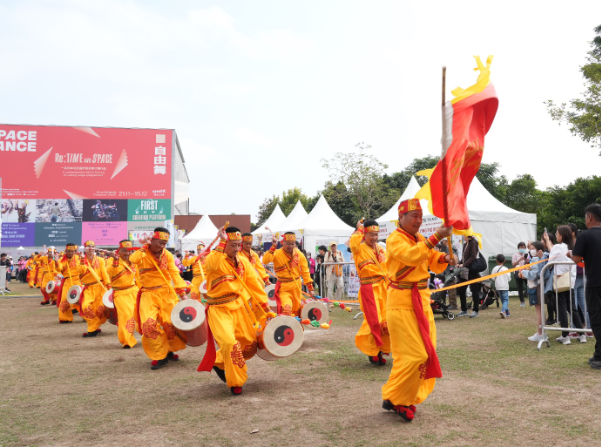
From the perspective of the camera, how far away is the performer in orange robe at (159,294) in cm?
744

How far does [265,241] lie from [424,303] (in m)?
19.9

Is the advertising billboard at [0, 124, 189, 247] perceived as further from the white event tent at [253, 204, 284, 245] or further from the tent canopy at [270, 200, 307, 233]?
the tent canopy at [270, 200, 307, 233]

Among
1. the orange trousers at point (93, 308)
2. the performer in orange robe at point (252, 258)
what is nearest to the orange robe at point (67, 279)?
the orange trousers at point (93, 308)

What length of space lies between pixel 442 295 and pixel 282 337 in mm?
7206

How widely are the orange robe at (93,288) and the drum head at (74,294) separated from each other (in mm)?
276

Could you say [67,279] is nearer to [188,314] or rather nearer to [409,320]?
[188,314]

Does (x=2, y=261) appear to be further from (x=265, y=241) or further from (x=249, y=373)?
(x=249, y=373)

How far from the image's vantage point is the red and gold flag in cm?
366

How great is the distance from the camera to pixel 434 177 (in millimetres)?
4172

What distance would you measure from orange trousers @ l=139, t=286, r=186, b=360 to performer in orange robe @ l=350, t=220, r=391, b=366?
2.65m

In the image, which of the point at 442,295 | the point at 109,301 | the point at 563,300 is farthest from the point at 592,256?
the point at 109,301

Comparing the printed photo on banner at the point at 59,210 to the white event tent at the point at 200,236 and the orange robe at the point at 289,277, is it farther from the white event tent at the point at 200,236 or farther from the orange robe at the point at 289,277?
the orange robe at the point at 289,277

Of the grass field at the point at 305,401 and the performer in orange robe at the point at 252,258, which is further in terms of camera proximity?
the performer in orange robe at the point at 252,258

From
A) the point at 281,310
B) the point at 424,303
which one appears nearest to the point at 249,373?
the point at 281,310
